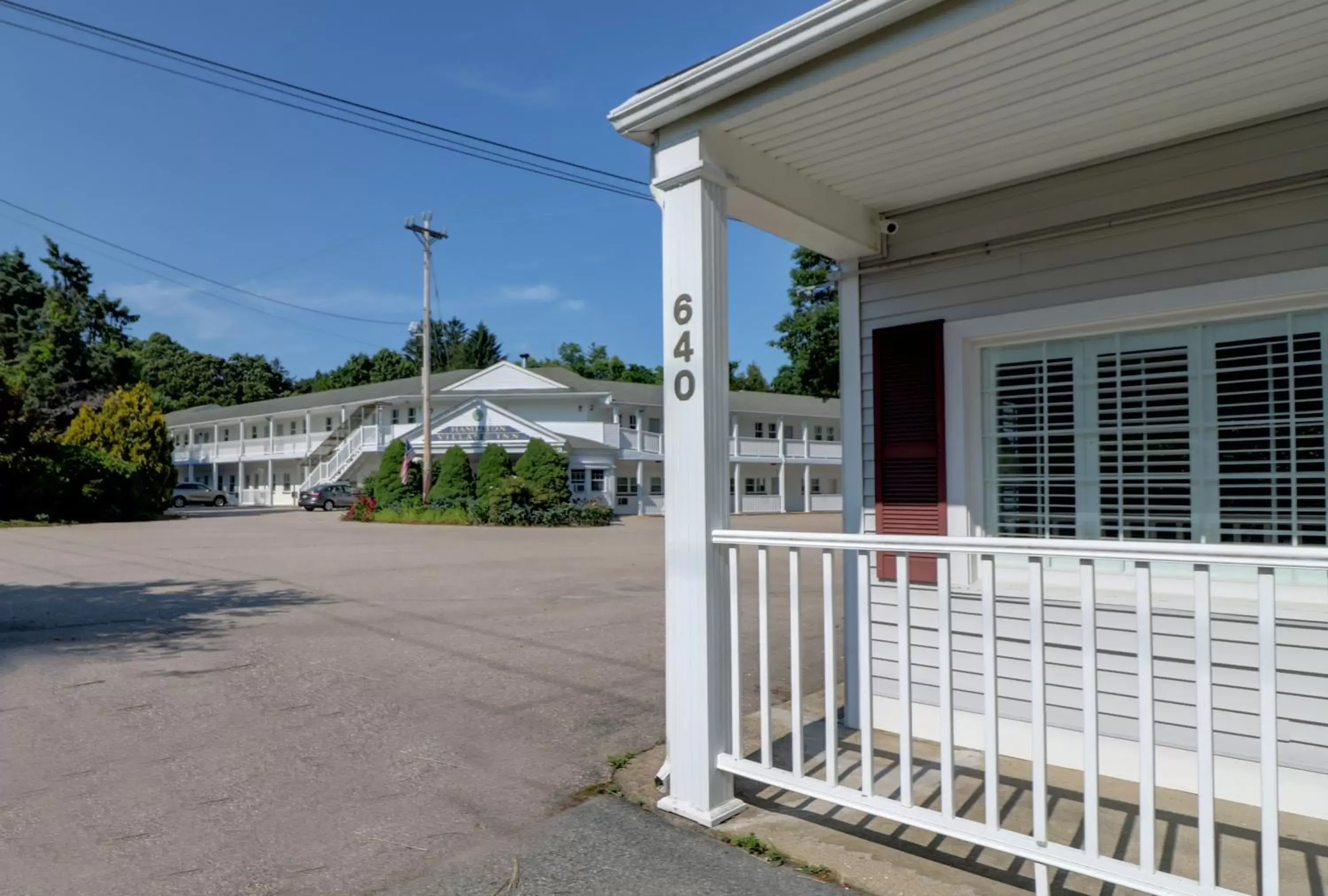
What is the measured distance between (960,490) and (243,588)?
376 inches

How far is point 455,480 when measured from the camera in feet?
101

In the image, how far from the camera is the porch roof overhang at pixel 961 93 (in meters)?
2.97

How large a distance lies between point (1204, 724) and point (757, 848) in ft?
5.41

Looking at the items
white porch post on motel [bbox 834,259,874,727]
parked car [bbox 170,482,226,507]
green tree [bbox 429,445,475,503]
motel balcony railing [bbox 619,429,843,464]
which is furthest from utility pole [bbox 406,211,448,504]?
white porch post on motel [bbox 834,259,874,727]

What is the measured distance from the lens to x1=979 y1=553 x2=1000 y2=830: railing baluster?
9.11ft

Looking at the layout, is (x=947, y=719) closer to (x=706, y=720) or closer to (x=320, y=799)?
(x=706, y=720)

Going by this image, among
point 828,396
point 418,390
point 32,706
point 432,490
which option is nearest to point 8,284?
point 418,390

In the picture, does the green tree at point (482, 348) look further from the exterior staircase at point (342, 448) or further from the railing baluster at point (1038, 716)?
the railing baluster at point (1038, 716)

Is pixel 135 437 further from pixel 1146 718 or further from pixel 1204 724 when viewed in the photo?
pixel 1204 724

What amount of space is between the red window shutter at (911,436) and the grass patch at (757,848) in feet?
6.62

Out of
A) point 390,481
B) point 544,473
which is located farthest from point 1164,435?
point 390,481

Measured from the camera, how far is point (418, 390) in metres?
39.2

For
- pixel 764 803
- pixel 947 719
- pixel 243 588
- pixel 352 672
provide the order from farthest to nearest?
pixel 243 588 → pixel 352 672 → pixel 764 803 → pixel 947 719

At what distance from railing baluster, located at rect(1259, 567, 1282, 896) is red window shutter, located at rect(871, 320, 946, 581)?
2437 mm
